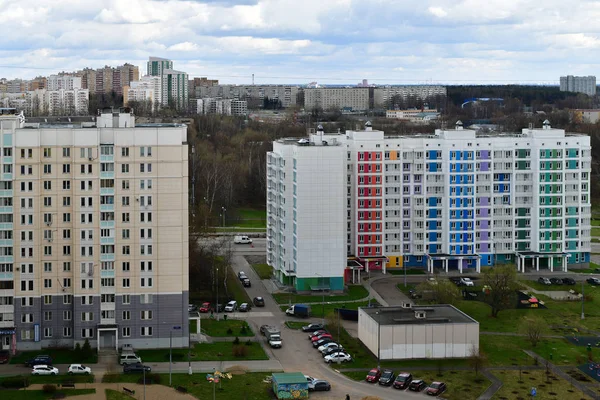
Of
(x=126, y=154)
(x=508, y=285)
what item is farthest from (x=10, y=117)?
(x=508, y=285)

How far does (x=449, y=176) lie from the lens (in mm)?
72875

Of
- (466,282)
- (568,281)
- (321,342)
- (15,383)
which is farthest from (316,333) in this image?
(568,281)

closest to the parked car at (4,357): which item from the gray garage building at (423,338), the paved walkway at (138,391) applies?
the paved walkway at (138,391)

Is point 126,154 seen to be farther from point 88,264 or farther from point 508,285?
point 508,285

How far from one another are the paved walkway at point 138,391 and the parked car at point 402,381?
940cm

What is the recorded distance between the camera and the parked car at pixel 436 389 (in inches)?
1644

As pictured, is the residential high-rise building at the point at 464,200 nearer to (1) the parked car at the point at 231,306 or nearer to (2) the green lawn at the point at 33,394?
(1) the parked car at the point at 231,306

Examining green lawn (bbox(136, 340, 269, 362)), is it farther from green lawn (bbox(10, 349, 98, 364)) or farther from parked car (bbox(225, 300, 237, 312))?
parked car (bbox(225, 300, 237, 312))

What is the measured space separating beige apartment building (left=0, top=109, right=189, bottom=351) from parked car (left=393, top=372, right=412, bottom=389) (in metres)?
12.1

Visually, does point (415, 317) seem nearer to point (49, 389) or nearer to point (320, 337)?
point (320, 337)

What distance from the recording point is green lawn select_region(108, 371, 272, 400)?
41.1 meters

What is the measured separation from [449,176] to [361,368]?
98.5 feet

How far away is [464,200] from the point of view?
73.2 metres

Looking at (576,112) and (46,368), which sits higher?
(576,112)
